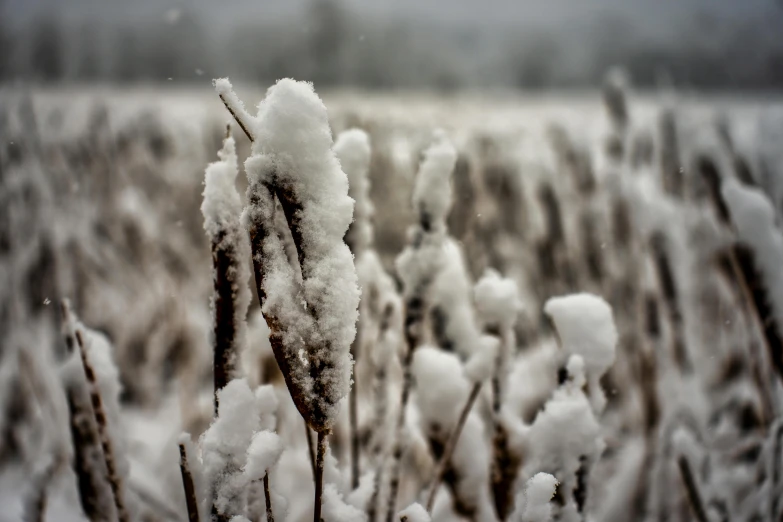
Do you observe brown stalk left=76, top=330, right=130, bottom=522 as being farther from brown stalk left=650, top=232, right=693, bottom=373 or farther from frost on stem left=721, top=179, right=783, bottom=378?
brown stalk left=650, top=232, right=693, bottom=373

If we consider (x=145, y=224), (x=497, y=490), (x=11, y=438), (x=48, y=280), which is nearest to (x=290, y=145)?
(x=497, y=490)

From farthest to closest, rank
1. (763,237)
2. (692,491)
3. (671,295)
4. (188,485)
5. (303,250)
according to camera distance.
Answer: (671,295), (692,491), (763,237), (188,485), (303,250)

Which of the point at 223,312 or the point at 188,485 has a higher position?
the point at 223,312

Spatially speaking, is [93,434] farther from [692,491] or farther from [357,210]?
[692,491]

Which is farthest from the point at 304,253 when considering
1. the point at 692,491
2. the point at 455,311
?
the point at 692,491

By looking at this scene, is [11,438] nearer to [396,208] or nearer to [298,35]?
[396,208]

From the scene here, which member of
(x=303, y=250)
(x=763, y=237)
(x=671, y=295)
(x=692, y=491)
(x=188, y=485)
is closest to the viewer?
(x=303, y=250)
